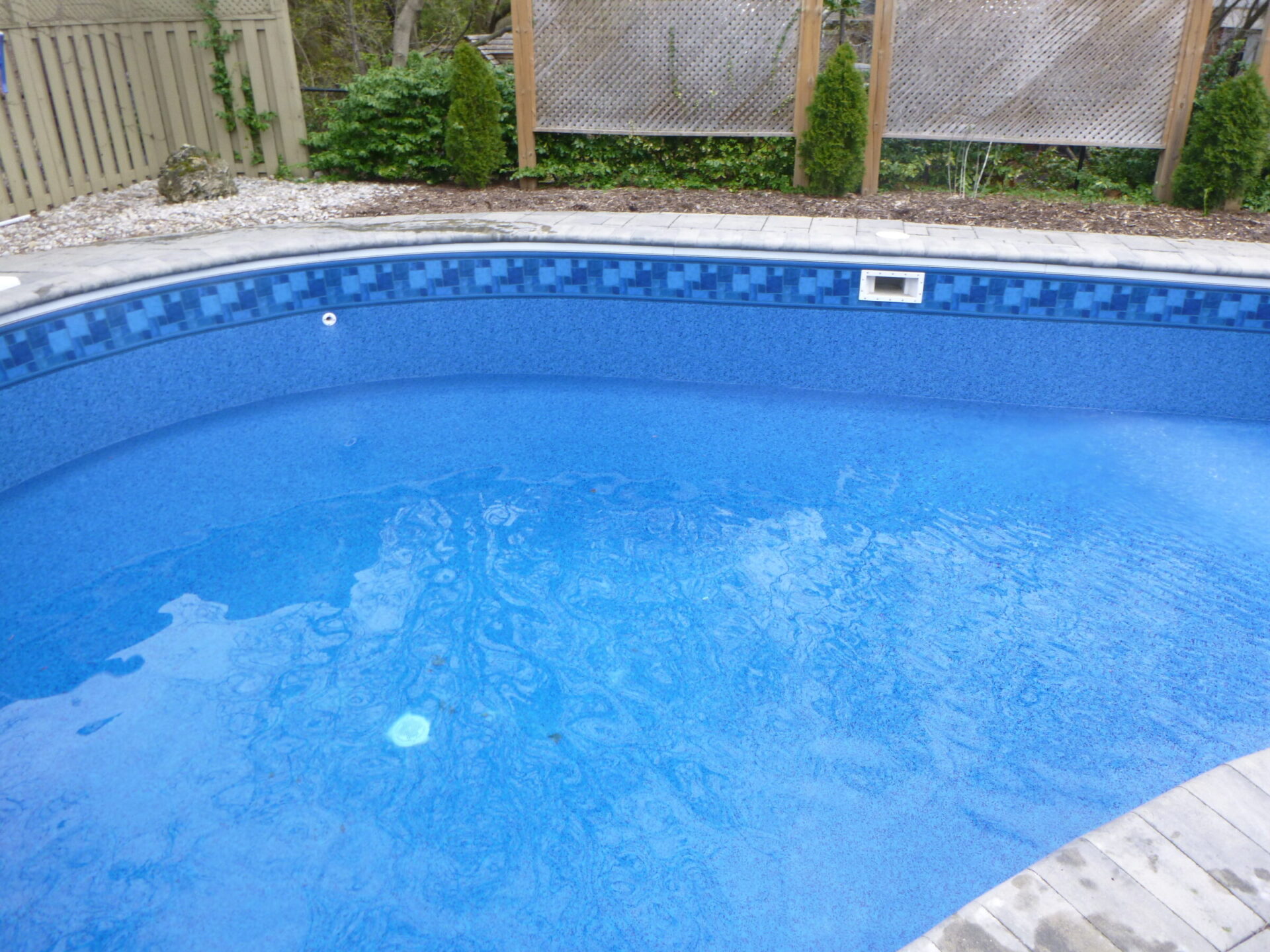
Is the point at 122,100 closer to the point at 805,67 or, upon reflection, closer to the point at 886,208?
the point at 805,67

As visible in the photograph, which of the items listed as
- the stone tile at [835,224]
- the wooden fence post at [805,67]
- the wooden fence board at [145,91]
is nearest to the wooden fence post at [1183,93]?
the stone tile at [835,224]

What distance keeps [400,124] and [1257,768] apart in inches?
264

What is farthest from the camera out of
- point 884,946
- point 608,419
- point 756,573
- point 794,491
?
point 608,419

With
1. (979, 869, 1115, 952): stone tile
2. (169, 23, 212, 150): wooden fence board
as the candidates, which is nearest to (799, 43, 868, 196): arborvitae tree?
(169, 23, 212, 150): wooden fence board

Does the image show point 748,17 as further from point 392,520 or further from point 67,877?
point 67,877

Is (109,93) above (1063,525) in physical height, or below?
above

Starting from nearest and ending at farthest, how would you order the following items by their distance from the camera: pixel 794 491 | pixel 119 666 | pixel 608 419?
pixel 119 666, pixel 794 491, pixel 608 419

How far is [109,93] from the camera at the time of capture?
7.06 meters

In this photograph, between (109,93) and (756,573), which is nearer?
(756,573)

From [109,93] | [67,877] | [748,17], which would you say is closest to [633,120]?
[748,17]

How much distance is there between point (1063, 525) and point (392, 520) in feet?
8.41

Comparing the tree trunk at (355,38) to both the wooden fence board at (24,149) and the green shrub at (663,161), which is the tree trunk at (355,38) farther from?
the wooden fence board at (24,149)

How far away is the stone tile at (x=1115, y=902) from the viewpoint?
1669 mm

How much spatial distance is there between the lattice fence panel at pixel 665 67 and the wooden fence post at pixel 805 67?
0.21 ft
